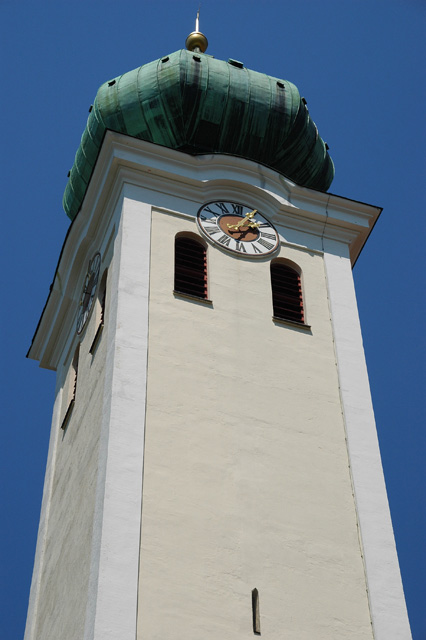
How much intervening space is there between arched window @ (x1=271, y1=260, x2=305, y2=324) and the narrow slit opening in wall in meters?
4.57

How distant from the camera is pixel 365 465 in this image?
657 inches

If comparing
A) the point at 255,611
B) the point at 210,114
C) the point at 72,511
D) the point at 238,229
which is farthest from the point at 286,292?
the point at 255,611

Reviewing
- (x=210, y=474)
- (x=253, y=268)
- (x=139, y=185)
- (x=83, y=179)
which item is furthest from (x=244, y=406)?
(x=83, y=179)

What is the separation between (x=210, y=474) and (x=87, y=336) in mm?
4132

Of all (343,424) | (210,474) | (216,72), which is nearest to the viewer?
(210,474)

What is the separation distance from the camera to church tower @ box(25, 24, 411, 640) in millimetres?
14797

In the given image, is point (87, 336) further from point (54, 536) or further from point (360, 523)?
point (360, 523)

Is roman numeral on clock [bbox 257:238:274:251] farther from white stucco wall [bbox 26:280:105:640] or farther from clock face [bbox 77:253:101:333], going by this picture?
white stucco wall [bbox 26:280:105:640]

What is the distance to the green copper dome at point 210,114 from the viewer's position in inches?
823

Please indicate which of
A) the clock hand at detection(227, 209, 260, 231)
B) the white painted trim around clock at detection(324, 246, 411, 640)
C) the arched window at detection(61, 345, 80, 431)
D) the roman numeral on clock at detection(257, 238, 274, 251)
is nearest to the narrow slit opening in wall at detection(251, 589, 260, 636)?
the white painted trim around clock at detection(324, 246, 411, 640)

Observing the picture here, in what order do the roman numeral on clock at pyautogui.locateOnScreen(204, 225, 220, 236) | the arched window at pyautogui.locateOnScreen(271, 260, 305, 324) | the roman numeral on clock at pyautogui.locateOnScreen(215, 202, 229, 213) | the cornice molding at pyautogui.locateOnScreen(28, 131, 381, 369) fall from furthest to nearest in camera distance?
the roman numeral on clock at pyautogui.locateOnScreen(215, 202, 229, 213) → the cornice molding at pyautogui.locateOnScreen(28, 131, 381, 369) → the roman numeral on clock at pyautogui.locateOnScreen(204, 225, 220, 236) → the arched window at pyautogui.locateOnScreen(271, 260, 305, 324)

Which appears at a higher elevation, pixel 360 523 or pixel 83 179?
pixel 83 179

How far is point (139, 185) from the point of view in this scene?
19.4m

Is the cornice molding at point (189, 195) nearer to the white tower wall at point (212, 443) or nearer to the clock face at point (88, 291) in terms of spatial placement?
the white tower wall at point (212, 443)
